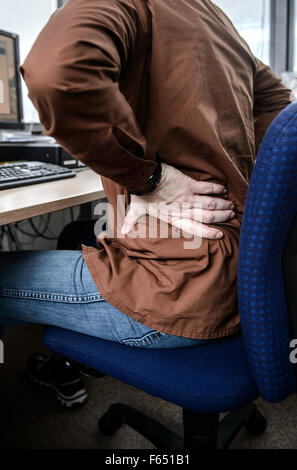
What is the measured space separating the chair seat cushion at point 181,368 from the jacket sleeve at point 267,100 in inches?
21.1

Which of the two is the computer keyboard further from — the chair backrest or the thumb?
the chair backrest

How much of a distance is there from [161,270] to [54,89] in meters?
0.32

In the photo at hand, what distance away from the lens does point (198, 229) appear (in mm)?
634

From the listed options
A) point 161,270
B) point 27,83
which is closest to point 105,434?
point 161,270

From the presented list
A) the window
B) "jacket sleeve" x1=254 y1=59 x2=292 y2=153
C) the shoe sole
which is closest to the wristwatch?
"jacket sleeve" x1=254 y1=59 x2=292 y2=153

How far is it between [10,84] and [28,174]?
51cm

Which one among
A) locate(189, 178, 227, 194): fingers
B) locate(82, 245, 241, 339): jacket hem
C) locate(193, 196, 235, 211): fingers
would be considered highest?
locate(189, 178, 227, 194): fingers

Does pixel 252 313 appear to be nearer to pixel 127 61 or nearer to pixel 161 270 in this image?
pixel 161 270

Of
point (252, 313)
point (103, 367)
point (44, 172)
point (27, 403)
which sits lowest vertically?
point (27, 403)

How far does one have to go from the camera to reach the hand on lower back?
66cm

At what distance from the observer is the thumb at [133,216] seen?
0.69m

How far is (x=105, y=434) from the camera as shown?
1141 mm

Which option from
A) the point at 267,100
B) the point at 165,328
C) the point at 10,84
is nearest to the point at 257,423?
the point at 165,328

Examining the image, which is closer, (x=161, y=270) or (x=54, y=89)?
(x=54, y=89)
